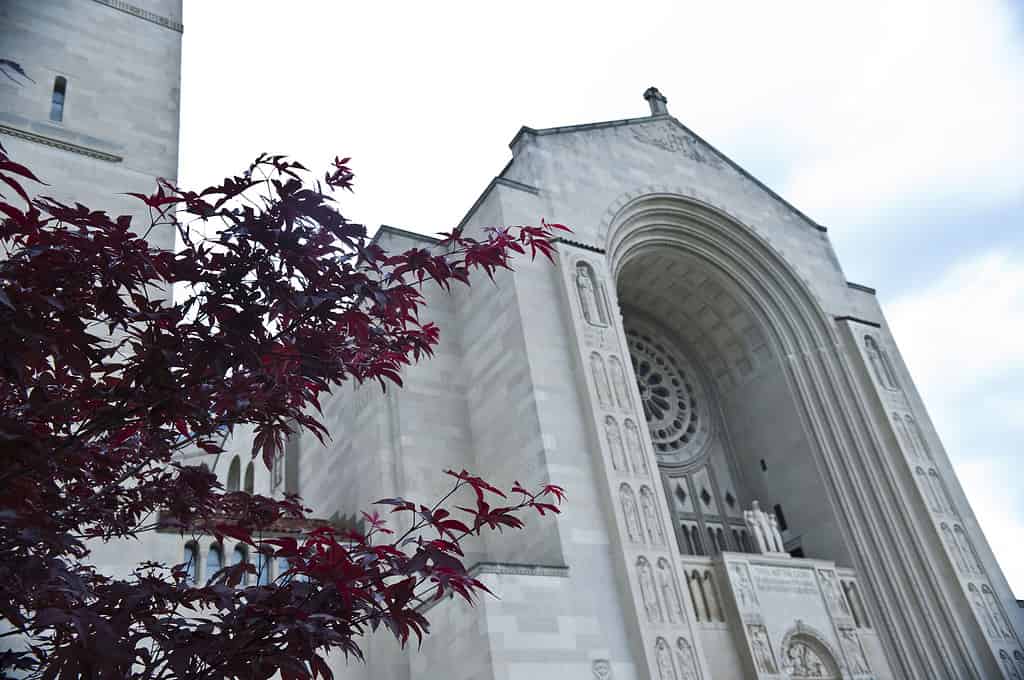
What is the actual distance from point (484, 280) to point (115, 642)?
13.0 metres

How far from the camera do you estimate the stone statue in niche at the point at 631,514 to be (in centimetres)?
1210

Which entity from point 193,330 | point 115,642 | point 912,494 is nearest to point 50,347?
point 193,330

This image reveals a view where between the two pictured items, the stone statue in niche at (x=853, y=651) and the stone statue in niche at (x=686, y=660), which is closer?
the stone statue in niche at (x=686, y=660)

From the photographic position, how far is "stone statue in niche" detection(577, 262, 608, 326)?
563 inches

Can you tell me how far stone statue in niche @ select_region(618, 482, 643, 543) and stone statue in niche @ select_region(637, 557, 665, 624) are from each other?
1.18 feet

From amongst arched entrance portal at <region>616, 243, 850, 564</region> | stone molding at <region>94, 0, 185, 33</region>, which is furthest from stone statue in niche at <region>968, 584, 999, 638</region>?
stone molding at <region>94, 0, 185, 33</region>

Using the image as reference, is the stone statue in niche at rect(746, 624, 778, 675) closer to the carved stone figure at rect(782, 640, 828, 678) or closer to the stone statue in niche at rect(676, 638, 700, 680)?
the carved stone figure at rect(782, 640, 828, 678)

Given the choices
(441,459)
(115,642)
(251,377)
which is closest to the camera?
(115,642)

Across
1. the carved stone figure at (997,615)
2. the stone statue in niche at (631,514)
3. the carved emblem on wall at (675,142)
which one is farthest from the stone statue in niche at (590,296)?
the carved stone figure at (997,615)

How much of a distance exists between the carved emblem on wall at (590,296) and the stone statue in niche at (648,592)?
4.37 m

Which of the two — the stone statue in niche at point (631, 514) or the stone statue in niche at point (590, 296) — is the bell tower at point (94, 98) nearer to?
the stone statue in niche at point (590, 296)

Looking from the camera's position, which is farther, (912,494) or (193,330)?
(912,494)

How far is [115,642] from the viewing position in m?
2.69

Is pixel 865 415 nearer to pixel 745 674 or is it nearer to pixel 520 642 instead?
pixel 745 674
